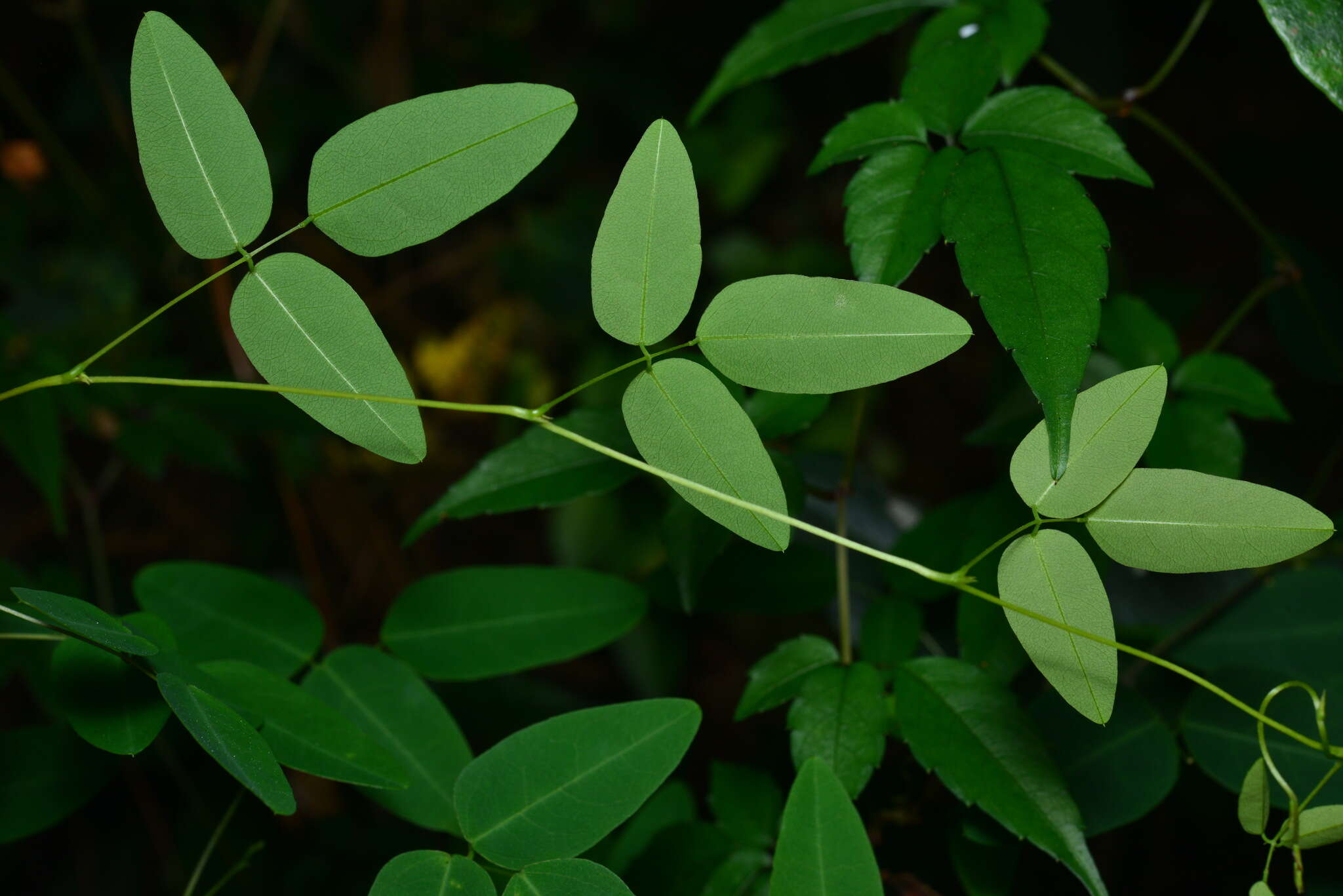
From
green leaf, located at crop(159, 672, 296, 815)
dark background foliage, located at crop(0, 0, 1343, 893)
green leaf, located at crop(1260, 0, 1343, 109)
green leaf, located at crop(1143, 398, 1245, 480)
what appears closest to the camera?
green leaf, located at crop(159, 672, 296, 815)

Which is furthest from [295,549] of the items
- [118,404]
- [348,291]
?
[348,291]

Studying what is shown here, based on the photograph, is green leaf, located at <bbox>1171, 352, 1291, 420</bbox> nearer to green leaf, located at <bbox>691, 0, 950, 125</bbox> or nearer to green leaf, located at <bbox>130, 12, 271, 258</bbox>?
green leaf, located at <bbox>691, 0, 950, 125</bbox>

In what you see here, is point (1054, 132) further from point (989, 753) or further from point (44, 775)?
point (44, 775)

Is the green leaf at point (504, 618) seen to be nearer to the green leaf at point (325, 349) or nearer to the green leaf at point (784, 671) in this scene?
the green leaf at point (784, 671)

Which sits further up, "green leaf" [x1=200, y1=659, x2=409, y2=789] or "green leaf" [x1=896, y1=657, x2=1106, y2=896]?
"green leaf" [x1=200, y1=659, x2=409, y2=789]

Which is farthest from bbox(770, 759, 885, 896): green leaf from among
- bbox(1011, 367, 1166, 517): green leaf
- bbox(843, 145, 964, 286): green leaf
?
bbox(843, 145, 964, 286): green leaf

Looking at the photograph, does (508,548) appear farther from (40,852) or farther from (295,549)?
(40,852)

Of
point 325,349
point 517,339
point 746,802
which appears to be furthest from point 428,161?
point 517,339
